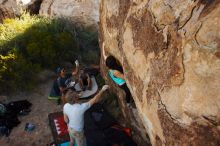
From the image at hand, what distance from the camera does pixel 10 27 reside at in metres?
12.4

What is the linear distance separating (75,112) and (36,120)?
3.14 m

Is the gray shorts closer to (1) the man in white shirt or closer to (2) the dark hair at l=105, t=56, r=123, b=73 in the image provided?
(1) the man in white shirt

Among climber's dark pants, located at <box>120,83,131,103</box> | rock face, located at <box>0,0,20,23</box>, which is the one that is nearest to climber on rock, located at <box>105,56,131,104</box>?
climber's dark pants, located at <box>120,83,131,103</box>

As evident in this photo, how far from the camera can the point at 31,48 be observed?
1137cm

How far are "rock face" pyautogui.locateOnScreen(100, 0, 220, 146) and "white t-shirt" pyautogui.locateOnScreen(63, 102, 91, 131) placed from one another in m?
0.98

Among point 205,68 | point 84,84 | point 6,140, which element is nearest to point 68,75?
point 84,84

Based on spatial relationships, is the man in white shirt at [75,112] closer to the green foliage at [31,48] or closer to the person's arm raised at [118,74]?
the person's arm raised at [118,74]

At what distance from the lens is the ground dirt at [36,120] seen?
8766 mm

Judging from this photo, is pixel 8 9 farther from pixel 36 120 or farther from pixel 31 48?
pixel 36 120

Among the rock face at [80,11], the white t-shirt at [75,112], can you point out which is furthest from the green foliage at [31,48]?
the white t-shirt at [75,112]

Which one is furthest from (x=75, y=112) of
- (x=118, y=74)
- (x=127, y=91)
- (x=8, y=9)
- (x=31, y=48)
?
(x=8, y=9)

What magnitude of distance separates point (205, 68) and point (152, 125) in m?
1.83

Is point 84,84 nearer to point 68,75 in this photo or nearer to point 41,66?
point 68,75

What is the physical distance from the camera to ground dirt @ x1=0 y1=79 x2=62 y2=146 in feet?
28.8
